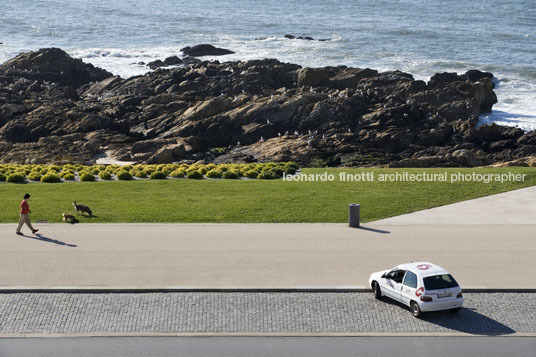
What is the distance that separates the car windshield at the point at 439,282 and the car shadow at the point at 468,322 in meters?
0.75

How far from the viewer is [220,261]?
20.0 m

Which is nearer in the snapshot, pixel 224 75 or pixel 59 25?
pixel 224 75

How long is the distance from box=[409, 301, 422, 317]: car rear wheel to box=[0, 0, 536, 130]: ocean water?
56.1 meters

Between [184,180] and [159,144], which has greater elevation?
[184,180]

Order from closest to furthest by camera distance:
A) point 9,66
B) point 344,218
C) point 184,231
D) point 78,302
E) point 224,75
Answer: point 78,302
point 184,231
point 344,218
point 224,75
point 9,66

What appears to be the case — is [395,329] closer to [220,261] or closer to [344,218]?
[220,261]

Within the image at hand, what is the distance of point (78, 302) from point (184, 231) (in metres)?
7.22

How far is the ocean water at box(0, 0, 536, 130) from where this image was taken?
101 m

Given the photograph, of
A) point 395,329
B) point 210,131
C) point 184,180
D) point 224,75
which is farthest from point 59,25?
point 395,329

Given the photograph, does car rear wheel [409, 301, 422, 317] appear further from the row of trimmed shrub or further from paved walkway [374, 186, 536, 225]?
the row of trimmed shrub

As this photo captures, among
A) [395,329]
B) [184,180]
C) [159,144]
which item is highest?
[395,329]

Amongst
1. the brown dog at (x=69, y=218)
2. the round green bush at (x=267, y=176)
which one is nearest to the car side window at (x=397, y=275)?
the brown dog at (x=69, y=218)

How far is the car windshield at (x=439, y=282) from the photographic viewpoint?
15945 mm

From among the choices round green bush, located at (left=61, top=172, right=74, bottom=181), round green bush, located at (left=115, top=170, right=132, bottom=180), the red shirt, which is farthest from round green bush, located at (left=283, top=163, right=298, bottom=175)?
the red shirt
